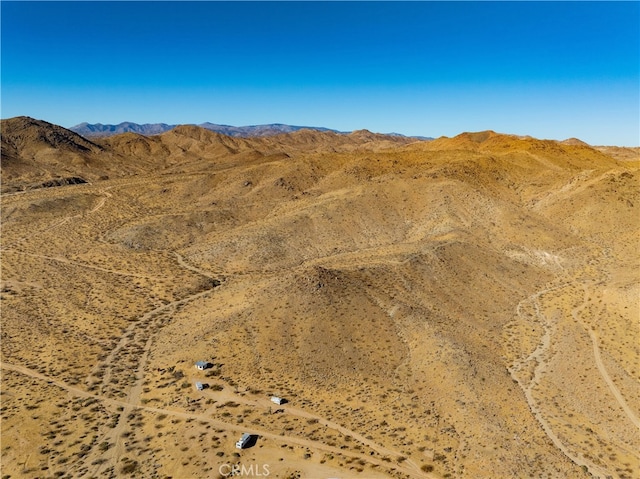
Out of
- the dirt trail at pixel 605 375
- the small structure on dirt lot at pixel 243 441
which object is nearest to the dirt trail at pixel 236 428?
the small structure on dirt lot at pixel 243 441

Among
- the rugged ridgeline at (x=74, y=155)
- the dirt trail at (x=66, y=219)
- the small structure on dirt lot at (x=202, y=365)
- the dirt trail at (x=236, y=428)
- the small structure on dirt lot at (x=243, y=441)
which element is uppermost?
the rugged ridgeline at (x=74, y=155)

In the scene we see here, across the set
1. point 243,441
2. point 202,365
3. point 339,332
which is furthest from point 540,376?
point 202,365

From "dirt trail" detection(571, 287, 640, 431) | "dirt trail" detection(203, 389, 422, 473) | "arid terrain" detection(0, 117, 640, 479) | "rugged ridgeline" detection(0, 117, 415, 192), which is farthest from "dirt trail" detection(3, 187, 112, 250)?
"dirt trail" detection(571, 287, 640, 431)

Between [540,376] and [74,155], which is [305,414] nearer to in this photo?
[540,376]

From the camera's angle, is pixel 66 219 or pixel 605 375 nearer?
pixel 605 375

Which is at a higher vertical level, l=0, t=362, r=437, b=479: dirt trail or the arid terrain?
the arid terrain

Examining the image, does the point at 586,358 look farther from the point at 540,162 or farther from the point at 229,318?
the point at 540,162

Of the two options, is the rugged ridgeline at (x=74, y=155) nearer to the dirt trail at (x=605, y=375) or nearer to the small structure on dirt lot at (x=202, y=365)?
the small structure on dirt lot at (x=202, y=365)

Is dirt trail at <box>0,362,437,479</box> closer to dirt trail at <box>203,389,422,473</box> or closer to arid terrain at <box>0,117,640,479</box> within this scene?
arid terrain at <box>0,117,640,479</box>
